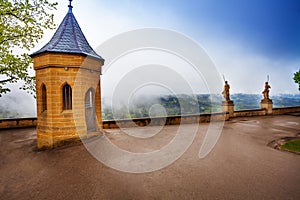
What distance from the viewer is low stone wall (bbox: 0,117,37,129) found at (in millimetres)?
10000

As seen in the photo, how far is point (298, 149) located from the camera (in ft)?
17.6

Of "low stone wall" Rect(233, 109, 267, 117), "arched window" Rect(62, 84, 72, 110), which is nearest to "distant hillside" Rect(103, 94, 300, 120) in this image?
"low stone wall" Rect(233, 109, 267, 117)

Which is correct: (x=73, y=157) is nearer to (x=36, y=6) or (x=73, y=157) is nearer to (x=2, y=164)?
(x=2, y=164)

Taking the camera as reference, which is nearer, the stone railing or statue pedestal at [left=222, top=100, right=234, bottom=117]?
the stone railing

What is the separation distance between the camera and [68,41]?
21.8ft

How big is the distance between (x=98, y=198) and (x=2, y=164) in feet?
14.0

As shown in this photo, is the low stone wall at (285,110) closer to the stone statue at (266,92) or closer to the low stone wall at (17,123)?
the stone statue at (266,92)

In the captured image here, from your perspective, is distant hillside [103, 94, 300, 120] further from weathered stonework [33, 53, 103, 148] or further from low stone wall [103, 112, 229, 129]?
weathered stonework [33, 53, 103, 148]

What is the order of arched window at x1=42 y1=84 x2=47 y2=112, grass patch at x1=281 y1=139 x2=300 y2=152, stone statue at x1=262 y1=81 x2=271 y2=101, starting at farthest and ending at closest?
stone statue at x1=262 y1=81 x2=271 y2=101 < arched window at x1=42 y1=84 x2=47 y2=112 < grass patch at x1=281 y1=139 x2=300 y2=152

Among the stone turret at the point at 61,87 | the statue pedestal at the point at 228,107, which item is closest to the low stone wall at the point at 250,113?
the statue pedestal at the point at 228,107

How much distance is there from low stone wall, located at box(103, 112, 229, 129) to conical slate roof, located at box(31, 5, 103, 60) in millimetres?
4694

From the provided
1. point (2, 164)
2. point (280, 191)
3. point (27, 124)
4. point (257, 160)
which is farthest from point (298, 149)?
point (27, 124)

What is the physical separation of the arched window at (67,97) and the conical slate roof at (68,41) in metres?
1.60

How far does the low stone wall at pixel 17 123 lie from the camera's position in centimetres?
1000
